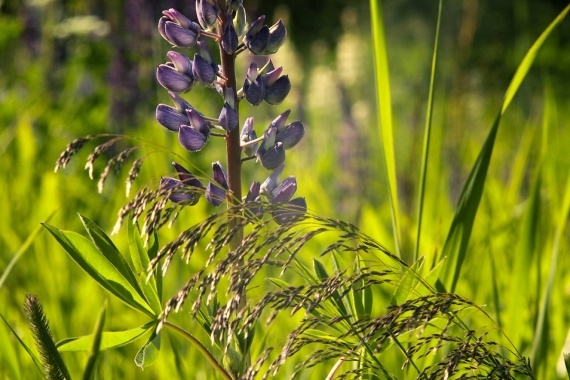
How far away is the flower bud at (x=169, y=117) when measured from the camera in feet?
3.68

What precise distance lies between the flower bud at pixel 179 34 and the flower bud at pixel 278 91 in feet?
0.40

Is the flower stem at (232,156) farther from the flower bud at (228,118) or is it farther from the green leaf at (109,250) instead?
the green leaf at (109,250)

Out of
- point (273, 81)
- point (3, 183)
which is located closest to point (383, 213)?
point (3, 183)

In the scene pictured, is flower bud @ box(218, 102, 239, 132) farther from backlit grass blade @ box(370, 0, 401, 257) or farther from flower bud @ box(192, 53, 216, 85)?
backlit grass blade @ box(370, 0, 401, 257)

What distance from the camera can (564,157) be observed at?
4625mm

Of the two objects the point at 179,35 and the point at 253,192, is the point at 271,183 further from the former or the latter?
the point at 179,35

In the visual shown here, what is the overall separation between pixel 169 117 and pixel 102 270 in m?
0.22

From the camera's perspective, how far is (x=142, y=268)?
1.08 meters

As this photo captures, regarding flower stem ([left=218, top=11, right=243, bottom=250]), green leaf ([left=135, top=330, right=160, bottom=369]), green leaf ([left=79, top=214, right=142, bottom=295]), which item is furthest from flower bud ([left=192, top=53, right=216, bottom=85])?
green leaf ([left=135, top=330, right=160, bottom=369])

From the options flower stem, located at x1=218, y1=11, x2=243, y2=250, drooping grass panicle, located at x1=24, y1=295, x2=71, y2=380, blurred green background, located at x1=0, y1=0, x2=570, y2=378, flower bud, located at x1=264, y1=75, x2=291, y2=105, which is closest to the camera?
drooping grass panicle, located at x1=24, y1=295, x2=71, y2=380

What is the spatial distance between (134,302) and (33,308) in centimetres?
21

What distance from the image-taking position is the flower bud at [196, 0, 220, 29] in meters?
1.09

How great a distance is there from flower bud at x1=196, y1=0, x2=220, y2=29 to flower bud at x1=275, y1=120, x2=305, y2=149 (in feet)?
0.57

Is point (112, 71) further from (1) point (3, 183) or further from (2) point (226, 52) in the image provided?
(2) point (226, 52)
